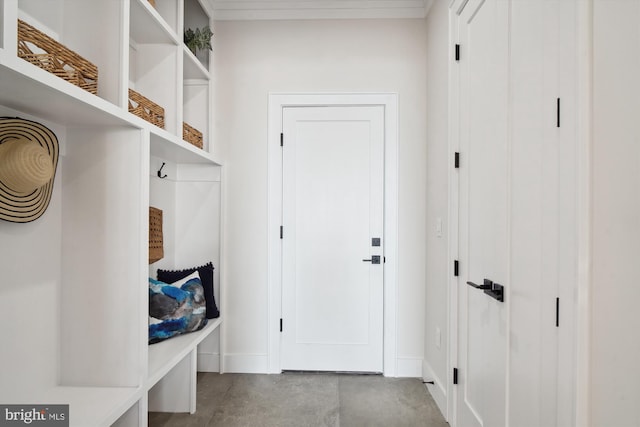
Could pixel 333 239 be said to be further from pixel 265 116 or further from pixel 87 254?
pixel 87 254

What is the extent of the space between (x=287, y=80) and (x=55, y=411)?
2.36 meters

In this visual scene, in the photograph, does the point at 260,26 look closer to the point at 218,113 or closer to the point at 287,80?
the point at 287,80

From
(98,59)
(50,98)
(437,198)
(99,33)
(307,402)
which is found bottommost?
(307,402)

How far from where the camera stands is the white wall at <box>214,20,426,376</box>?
254cm

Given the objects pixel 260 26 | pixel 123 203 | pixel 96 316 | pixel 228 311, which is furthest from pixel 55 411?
pixel 260 26

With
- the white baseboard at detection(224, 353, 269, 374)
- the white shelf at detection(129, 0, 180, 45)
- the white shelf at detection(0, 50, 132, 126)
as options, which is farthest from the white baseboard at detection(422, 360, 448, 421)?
the white shelf at detection(129, 0, 180, 45)

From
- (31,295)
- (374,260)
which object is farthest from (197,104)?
(374,260)

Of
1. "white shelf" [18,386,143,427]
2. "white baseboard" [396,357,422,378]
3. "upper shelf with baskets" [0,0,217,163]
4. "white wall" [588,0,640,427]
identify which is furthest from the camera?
"white baseboard" [396,357,422,378]

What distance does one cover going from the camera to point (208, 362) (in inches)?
101

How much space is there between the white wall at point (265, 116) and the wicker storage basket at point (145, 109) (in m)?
0.84

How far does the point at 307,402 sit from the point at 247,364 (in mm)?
635

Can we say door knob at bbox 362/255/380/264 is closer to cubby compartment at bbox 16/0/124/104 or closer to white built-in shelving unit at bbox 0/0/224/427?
white built-in shelving unit at bbox 0/0/224/427

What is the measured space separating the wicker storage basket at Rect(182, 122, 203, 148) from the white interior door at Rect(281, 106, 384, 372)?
0.64 metres

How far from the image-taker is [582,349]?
92 centimetres
